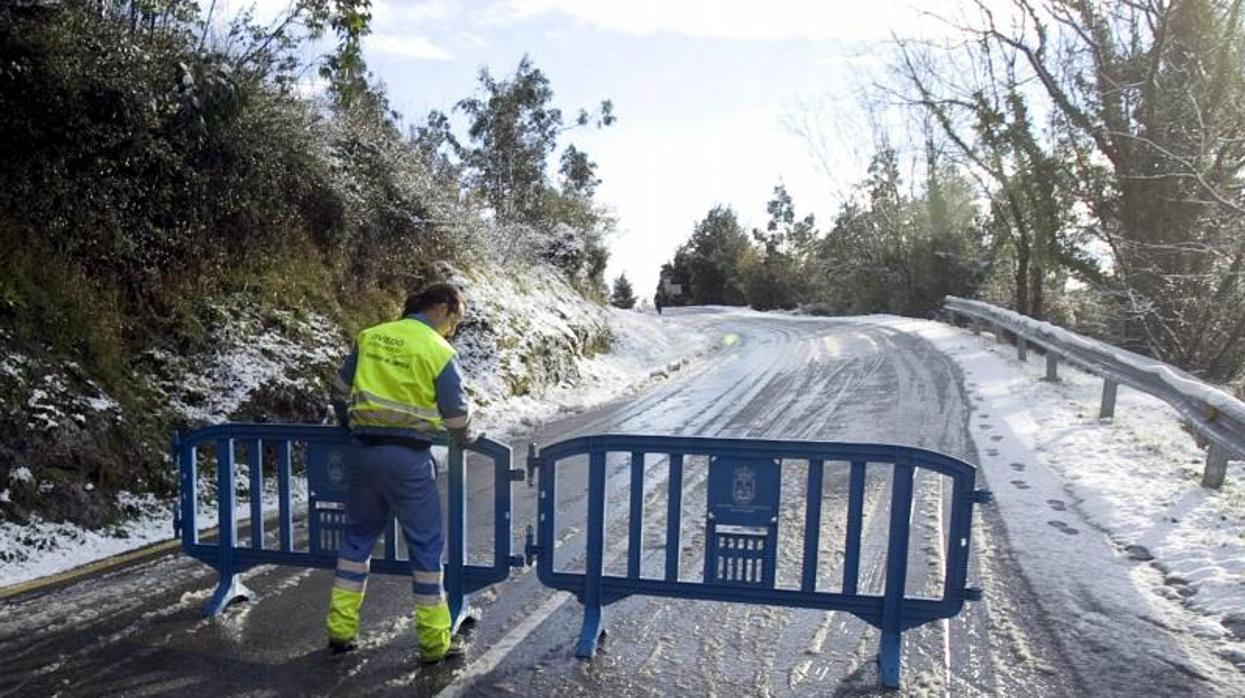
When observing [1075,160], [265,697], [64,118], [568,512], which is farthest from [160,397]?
[1075,160]

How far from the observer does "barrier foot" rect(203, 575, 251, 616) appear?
4777 millimetres

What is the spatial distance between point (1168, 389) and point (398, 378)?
288 inches

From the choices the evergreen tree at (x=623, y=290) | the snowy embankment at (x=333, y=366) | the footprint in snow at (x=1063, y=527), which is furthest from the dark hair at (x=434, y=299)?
the evergreen tree at (x=623, y=290)

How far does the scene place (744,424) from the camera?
1037 centimetres

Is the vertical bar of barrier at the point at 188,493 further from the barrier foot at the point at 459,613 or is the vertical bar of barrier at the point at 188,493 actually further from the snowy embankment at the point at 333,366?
the barrier foot at the point at 459,613

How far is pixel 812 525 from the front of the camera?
14.1ft

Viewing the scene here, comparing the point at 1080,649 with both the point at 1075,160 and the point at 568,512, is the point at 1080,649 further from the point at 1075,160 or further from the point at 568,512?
the point at 1075,160

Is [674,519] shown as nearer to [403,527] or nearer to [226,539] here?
[403,527]

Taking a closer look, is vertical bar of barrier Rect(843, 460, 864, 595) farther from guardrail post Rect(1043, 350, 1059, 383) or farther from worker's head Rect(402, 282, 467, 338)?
guardrail post Rect(1043, 350, 1059, 383)

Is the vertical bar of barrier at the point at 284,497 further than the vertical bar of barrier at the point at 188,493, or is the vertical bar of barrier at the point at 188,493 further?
the vertical bar of barrier at the point at 188,493

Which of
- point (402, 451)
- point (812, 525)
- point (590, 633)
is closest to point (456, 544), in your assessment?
point (402, 451)

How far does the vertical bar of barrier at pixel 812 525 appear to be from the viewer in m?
4.29

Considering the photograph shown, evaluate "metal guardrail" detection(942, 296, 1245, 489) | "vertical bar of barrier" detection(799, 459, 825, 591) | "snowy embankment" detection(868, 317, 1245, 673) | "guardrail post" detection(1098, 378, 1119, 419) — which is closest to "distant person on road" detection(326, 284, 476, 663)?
"vertical bar of barrier" detection(799, 459, 825, 591)

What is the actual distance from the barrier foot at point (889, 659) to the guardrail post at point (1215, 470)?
14.3 ft
